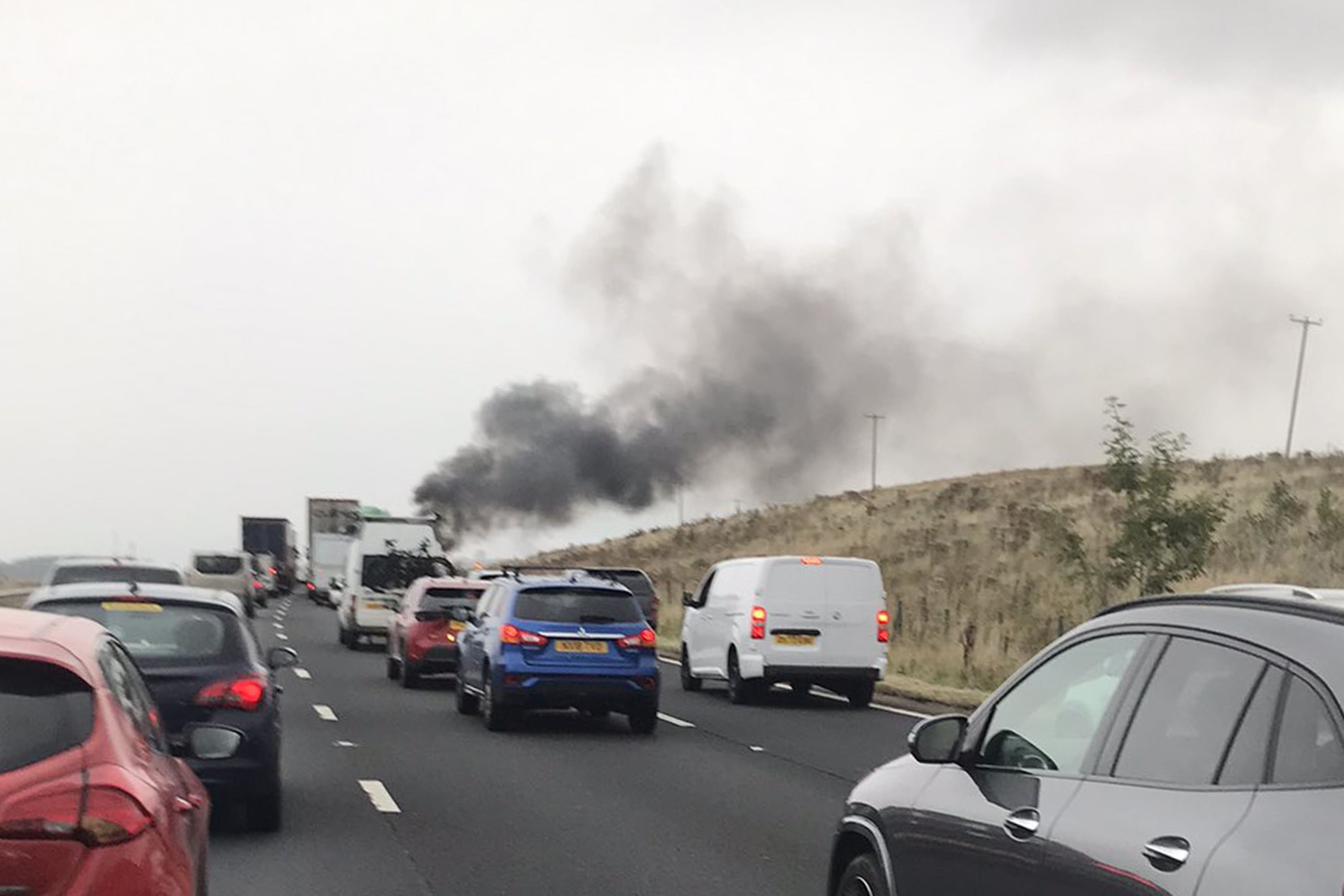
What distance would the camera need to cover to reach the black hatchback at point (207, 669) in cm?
1167

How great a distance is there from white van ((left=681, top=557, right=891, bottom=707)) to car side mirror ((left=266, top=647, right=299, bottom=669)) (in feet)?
35.5

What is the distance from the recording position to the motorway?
34.0 ft

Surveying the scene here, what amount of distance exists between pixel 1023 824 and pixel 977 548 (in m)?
57.3

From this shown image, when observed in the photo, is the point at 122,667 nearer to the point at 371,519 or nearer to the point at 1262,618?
the point at 1262,618

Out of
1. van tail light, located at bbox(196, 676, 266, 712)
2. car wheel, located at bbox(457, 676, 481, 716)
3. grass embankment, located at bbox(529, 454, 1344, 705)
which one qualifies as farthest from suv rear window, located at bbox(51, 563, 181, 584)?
van tail light, located at bbox(196, 676, 266, 712)

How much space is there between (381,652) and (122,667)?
1205 inches

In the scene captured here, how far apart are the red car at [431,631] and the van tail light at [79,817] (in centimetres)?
2041

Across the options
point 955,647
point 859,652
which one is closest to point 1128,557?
point 859,652

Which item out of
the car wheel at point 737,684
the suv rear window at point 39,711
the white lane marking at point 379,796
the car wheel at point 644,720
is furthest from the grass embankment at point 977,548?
the suv rear window at point 39,711

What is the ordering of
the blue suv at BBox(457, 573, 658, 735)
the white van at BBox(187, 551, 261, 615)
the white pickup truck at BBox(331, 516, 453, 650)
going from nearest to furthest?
the blue suv at BBox(457, 573, 658, 735), the white pickup truck at BBox(331, 516, 453, 650), the white van at BBox(187, 551, 261, 615)

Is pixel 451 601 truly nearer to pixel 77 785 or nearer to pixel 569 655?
pixel 569 655

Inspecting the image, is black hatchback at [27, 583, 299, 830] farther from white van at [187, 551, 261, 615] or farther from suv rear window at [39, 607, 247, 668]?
white van at [187, 551, 261, 615]

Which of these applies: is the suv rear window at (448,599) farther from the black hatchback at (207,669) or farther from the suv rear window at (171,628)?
the suv rear window at (171,628)

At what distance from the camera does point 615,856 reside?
11188 mm
